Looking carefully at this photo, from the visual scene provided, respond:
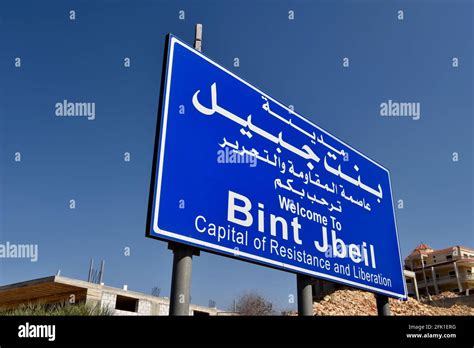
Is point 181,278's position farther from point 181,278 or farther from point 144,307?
point 144,307

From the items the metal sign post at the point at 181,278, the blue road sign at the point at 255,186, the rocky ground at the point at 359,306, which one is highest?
the rocky ground at the point at 359,306

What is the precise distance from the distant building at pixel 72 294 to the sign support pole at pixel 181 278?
56.1ft

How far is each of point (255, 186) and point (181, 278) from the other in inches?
54.4

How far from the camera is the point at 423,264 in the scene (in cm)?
5600

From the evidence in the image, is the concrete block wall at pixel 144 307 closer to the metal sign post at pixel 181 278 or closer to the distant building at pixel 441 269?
the metal sign post at pixel 181 278

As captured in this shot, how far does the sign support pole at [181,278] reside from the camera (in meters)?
3.06

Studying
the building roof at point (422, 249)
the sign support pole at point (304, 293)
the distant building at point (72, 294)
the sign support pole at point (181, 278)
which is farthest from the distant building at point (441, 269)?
the sign support pole at point (181, 278)

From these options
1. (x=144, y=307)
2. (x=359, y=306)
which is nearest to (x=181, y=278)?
(x=359, y=306)

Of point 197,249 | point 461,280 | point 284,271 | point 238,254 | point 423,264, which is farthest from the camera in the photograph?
point 423,264

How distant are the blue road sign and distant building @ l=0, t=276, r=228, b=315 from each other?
625 inches

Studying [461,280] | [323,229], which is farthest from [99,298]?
[461,280]
